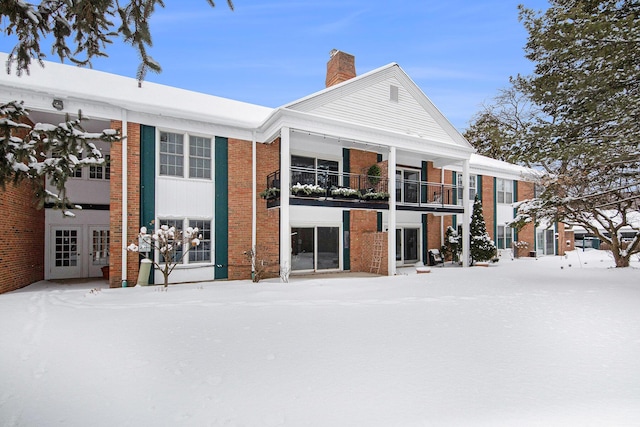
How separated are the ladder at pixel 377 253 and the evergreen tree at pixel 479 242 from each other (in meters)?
5.33

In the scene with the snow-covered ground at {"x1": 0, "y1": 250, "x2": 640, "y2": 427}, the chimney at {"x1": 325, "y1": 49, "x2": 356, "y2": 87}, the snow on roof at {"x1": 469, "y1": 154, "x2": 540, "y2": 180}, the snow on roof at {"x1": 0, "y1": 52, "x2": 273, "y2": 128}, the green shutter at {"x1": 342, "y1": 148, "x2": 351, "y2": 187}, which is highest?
the chimney at {"x1": 325, "y1": 49, "x2": 356, "y2": 87}

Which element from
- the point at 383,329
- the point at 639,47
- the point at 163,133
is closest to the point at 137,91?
the point at 163,133

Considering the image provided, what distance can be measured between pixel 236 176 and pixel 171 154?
228 centimetres

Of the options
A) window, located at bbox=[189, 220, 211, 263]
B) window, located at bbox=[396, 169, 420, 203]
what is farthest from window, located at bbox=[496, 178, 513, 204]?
window, located at bbox=[189, 220, 211, 263]

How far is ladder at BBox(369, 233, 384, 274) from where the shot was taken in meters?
14.0

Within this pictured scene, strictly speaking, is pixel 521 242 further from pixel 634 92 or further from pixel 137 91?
pixel 137 91

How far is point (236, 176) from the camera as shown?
12438mm

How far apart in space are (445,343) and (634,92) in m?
9.94

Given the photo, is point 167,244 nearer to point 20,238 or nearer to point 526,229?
point 20,238

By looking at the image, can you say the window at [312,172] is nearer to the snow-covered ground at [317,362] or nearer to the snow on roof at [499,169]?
the snow-covered ground at [317,362]

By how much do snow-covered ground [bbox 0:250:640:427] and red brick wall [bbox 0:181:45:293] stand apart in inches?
111

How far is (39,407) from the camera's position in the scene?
3189 mm

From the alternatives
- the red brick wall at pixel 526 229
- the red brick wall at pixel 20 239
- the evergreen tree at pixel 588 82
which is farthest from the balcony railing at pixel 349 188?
the red brick wall at pixel 20 239

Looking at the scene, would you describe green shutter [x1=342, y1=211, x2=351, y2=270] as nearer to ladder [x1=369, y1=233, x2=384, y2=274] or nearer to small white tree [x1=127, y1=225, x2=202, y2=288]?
ladder [x1=369, y1=233, x2=384, y2=274]
